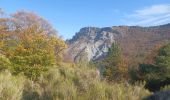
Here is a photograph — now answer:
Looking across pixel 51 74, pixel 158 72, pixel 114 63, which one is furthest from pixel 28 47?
pixel 114 63

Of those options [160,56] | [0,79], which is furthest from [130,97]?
[160,56]

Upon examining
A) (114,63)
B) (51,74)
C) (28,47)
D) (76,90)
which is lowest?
(114,63)

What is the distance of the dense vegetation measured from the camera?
27.6ft

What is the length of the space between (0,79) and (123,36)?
192052mm

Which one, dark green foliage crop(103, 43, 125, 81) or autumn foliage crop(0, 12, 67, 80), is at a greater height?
autumn foliage crop(0, 12, 67, 80)

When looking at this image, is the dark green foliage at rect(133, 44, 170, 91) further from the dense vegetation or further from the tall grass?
the tall grass

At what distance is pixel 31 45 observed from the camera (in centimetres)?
2909

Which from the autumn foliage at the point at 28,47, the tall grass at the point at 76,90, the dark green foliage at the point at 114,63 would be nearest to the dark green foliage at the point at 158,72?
the autumn foliage at the point at 28,47

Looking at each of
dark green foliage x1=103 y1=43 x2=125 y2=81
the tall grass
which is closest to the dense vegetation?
the tall grass

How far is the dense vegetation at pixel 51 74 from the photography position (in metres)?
8.41

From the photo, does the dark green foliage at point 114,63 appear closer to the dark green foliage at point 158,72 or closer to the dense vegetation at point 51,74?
the dense vegetation at point 51,74

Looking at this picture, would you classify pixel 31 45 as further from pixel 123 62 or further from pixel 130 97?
pixel 123 62

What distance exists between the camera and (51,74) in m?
11.1

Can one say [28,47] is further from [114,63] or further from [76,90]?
[114,63]
